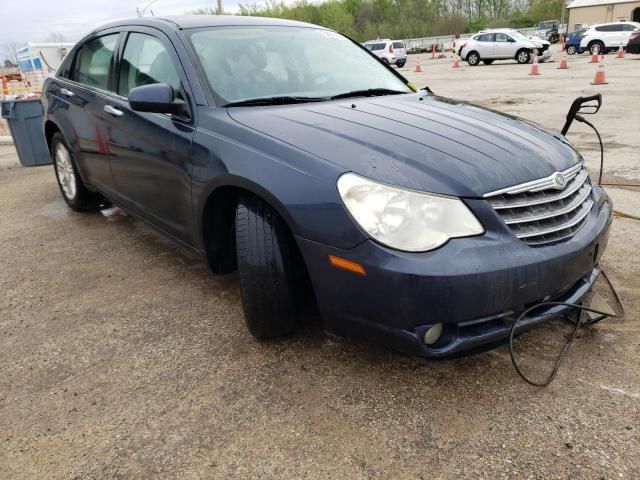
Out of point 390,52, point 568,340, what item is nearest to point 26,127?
point 568,340

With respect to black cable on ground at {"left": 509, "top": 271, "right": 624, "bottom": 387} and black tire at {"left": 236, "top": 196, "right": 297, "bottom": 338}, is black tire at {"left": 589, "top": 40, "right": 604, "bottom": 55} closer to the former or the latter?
black cable on ground at {"left": 509, "top": 271, "right": 624, "bottom": 387}

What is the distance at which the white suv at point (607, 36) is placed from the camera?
85.9 feet

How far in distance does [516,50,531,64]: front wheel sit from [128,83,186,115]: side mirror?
2489cm

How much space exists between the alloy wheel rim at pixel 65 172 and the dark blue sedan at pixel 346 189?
1432mm

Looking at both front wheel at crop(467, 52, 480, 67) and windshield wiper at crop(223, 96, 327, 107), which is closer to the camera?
windshield wiper at crop(223, 96, 327, 107)

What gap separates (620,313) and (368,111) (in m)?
1.63

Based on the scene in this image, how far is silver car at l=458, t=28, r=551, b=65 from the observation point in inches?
940

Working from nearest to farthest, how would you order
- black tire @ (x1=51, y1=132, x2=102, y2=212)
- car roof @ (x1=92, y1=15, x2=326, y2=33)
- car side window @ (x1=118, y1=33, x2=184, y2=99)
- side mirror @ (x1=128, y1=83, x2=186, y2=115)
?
side mirror @ (x1=128, y1=83, x2=186, y2=115) < car side window @ (x1=118, y1=33, x2=184, y2=99) < car roof @ (x1=92, y1=15, x2=326, y2=33) < black tire @ (x1=51, y1=132, x2=102, y2=212)

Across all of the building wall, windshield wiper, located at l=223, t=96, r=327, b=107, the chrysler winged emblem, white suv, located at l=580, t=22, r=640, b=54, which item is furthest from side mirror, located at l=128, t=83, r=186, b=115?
the building wall

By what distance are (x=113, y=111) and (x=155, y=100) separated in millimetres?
924

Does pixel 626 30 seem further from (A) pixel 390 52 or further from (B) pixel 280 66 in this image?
(B) pixel 280 66


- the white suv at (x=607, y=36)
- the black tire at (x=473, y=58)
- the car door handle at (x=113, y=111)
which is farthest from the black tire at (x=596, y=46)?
the car door handle at (x=113, y=111)

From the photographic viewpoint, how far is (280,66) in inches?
117

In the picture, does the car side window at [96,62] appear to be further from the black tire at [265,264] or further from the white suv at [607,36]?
the white suv at [607,36]
